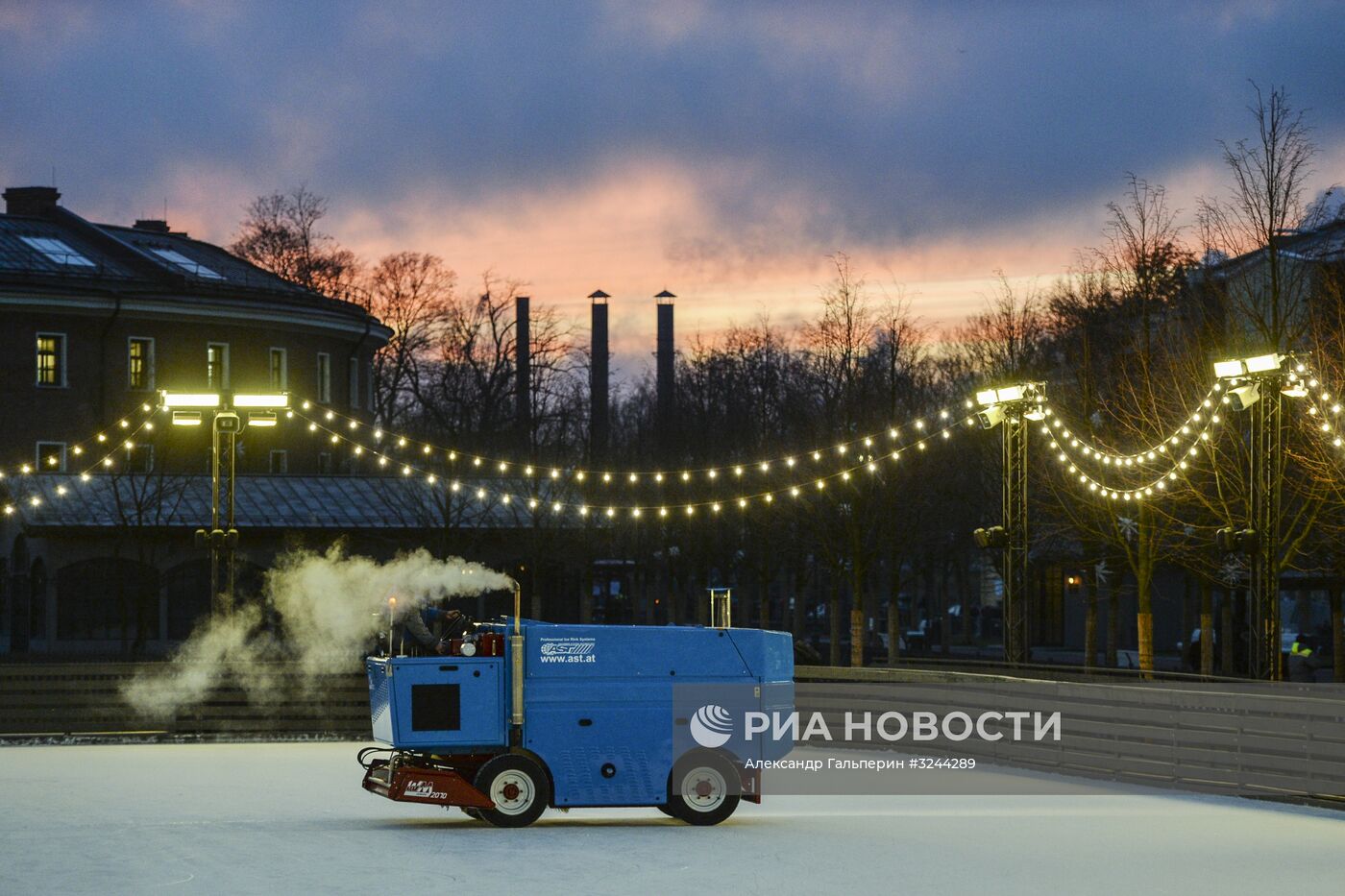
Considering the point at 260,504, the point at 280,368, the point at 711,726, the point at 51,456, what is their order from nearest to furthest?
the point at 711,726 → the point at 260,504 → the point at 51,456 → the point at 280,368

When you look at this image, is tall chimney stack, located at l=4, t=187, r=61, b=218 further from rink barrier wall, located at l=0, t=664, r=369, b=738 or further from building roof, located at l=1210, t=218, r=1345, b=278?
building roof, located at l=1210, t=218, r=1345, b=278

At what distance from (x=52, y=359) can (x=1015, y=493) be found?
1769 inches

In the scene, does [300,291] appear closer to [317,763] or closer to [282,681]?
[282,681]

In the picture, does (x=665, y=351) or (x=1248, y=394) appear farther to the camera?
(x=665, y=351)

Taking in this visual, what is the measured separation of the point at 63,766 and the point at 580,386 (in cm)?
7605

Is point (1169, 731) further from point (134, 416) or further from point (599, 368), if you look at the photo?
point (599, 368)

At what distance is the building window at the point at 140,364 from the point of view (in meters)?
63.5

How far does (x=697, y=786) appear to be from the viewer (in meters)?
17.5

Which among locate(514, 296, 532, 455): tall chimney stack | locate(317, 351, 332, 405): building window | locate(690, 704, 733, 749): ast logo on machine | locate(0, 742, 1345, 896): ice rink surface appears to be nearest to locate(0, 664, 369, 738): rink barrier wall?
locate(0, 742, 1345, 896): ice rink surface

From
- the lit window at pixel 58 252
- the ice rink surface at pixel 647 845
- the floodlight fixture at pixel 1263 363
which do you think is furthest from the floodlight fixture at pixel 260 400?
the lit window at pixel 58 252

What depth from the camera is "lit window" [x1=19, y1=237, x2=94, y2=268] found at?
209 ft

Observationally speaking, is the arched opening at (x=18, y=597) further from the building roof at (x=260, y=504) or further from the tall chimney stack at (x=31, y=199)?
the tall chimney stack at (x=31, y=199)

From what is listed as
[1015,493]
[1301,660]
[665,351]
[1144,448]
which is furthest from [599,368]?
[1015,493]

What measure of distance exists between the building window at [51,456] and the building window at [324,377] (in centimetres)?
1079
